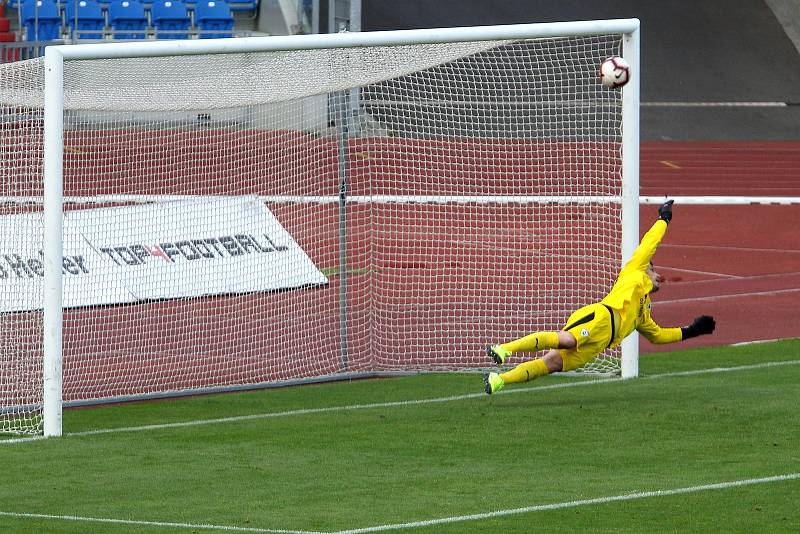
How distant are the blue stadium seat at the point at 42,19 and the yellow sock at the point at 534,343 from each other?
2052 centimetres

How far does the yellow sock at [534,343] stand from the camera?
35.7 feet

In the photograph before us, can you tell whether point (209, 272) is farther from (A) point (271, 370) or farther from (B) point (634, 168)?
(B) point (634, 168)

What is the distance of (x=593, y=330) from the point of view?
11.0m

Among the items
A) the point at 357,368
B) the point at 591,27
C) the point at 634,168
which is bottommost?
the point at 357,368

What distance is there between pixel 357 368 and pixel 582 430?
142 inches

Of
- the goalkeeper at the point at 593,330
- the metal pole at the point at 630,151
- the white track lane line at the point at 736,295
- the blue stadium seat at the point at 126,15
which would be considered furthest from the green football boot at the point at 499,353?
the blue stadium seat at the point at 126,15

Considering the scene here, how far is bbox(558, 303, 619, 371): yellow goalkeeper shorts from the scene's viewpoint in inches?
435

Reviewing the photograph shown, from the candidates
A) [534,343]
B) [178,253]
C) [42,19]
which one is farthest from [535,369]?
[42,19]

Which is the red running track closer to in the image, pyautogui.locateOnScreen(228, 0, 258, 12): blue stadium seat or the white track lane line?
the white track lane line

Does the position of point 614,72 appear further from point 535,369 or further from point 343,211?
point 343,211

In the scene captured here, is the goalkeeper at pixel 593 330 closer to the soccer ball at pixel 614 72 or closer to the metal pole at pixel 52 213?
the soccer ball at pixel 614 72

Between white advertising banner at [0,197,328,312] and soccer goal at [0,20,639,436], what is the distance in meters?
0.02

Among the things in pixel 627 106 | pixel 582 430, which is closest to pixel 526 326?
pixel 627 106

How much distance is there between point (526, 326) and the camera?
14.4 m
